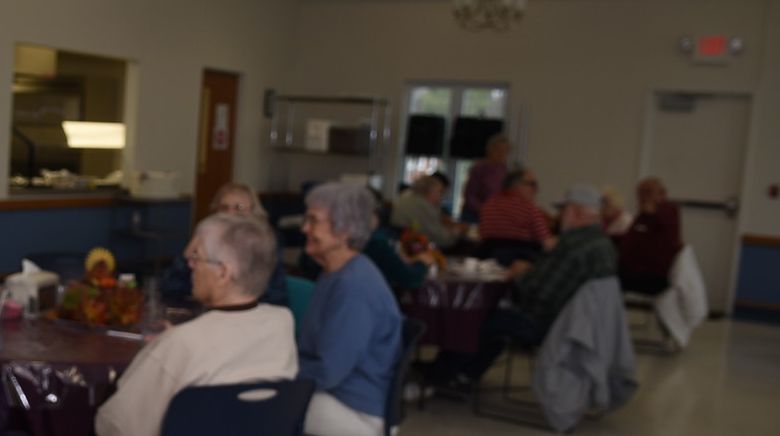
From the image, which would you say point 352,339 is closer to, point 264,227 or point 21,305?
point 264,227

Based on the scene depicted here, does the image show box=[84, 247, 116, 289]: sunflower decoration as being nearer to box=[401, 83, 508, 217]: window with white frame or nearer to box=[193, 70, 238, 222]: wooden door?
box=[193, 70, 238, 222]: wooden door

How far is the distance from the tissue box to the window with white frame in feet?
22.4

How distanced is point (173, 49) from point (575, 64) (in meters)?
3.96

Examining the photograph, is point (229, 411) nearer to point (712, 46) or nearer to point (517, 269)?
point (517, 269)

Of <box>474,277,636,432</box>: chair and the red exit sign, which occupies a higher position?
the red exit sign

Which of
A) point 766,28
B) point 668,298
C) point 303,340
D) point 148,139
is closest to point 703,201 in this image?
point 766,28

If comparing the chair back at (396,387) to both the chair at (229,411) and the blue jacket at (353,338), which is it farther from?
the chair at (229,411)

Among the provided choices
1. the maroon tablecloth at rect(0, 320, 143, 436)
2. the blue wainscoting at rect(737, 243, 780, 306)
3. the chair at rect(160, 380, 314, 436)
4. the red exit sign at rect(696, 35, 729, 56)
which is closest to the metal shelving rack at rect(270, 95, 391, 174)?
the red exit sign at rect(696, 35, 729, 56)

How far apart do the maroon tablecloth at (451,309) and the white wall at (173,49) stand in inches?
147

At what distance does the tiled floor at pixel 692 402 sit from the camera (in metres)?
4.84

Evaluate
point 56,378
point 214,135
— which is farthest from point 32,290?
point 214,135

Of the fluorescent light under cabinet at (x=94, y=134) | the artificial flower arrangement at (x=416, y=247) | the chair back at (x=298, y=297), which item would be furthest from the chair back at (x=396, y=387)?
the fluorescent light under cabinet at (x=94, y=134)

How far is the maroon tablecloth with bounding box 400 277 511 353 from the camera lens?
189 inches

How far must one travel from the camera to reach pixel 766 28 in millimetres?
8297
